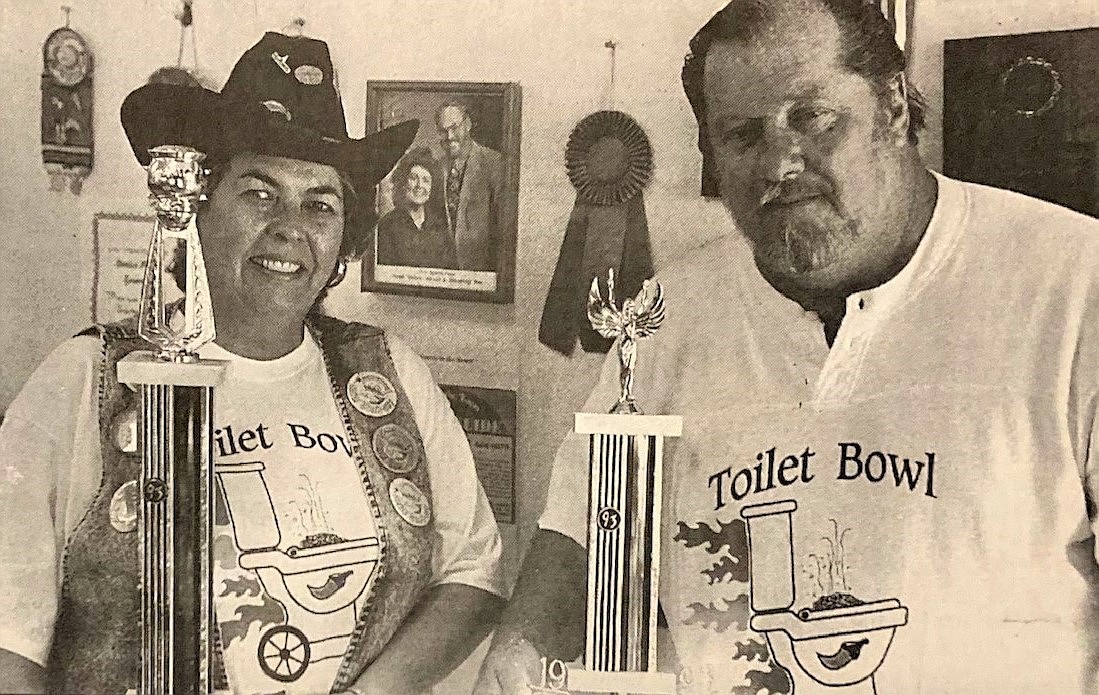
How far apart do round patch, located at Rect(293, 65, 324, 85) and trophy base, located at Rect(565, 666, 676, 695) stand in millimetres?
1261

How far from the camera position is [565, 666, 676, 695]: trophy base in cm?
225

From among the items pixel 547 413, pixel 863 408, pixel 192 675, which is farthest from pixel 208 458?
pixel 863 408

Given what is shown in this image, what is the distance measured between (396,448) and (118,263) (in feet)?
2.24

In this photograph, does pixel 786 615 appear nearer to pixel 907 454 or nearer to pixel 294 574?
pixel 907 454

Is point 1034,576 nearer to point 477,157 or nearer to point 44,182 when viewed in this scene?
point 477,157

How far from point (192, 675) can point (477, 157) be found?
3.74ft

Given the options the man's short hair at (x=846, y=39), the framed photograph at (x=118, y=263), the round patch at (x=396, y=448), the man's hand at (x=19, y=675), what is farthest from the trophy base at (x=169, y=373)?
the man's short hair at (x=846, y=39)

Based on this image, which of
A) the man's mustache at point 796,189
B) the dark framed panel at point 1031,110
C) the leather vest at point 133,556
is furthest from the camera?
the leather vest at point 133,556

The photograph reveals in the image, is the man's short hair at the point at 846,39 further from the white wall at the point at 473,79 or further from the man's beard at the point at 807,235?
the man's beard at the point at 807,235

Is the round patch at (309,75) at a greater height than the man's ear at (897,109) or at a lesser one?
greater

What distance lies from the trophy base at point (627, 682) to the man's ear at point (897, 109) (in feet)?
3.55

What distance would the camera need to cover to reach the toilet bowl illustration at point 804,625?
223 centimetres

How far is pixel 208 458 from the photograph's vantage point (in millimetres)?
2336

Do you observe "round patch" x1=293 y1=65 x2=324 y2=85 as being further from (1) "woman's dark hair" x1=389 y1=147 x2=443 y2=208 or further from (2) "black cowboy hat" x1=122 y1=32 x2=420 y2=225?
(1) "woman's dark hair" x1=389 y1=147 x2=443 y2=208
